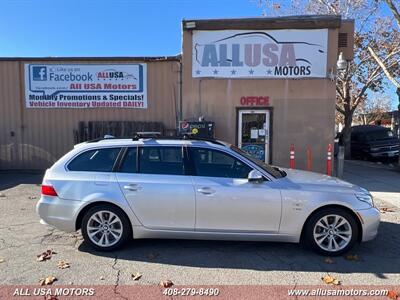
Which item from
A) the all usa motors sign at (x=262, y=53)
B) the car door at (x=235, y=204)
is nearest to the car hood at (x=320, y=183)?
the car door at (x=235, y=204)

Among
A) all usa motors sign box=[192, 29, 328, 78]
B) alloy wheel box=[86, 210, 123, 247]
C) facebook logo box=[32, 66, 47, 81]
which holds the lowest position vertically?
alloy wheel box=[86, 210, 123, 247]

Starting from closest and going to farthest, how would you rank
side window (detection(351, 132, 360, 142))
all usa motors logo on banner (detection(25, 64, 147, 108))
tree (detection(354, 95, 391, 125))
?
all usa motors logo on banner (detection(25, 64, 147, 108)), side window (detection(351, 132, 360, 142)), tree (detection(354, 95, 391, 125))

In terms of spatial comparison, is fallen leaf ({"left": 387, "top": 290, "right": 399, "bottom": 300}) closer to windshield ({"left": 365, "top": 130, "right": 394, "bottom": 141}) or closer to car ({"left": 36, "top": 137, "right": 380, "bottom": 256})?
car ({"left": 36, "top": 137, "right": 380, "bottom": 256})

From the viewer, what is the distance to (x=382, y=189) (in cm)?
1009

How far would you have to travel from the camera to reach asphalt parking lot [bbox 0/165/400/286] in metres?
4.23

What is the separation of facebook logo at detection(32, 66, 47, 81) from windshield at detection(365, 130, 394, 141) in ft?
60.7

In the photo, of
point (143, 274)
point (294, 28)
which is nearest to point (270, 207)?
point (143, 274)

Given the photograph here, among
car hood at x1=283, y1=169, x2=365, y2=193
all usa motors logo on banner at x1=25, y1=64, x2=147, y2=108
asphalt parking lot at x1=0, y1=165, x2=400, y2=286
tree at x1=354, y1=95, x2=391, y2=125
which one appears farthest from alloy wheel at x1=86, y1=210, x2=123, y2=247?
tree at x1=354, y1=95, x2=391, y2=125

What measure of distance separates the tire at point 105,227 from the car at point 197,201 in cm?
1

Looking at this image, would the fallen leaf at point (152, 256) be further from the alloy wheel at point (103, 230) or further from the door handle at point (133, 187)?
the door handle at point (133, 187)

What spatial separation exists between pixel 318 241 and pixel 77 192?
335 centimetres

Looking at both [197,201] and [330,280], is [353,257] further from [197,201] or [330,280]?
[197,201]

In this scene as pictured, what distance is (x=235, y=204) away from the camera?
15.8ft

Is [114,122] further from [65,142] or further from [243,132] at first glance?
[243,132]
